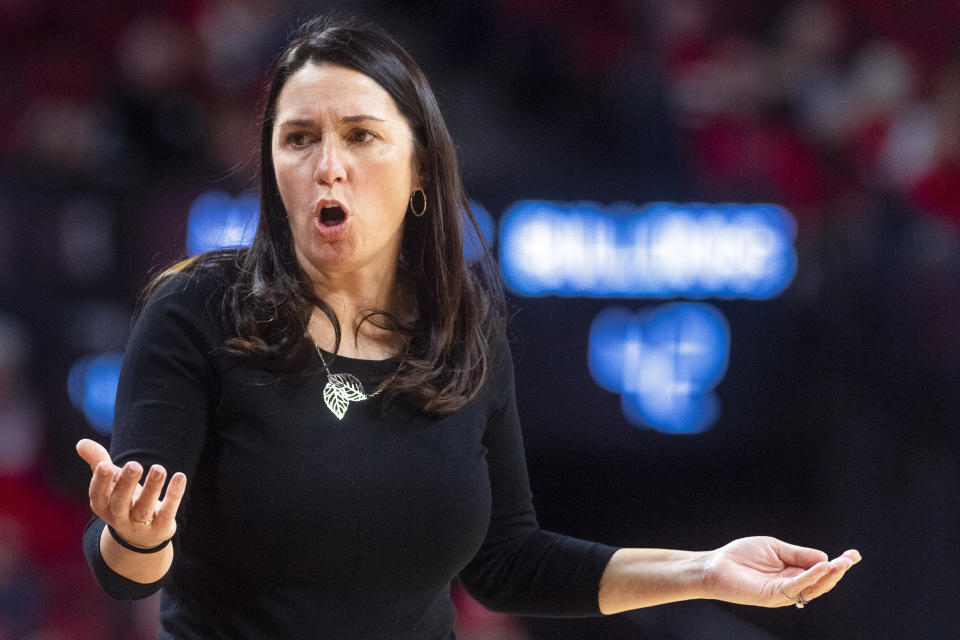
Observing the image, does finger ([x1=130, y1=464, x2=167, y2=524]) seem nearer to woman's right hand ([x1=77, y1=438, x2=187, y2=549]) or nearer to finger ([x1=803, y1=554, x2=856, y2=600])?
woman's right hand ([x1=77, y1=438, x2=187, y2=549])

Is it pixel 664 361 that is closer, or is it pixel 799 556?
pixel 799 556

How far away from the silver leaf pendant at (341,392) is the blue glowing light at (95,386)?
2870 millimetres

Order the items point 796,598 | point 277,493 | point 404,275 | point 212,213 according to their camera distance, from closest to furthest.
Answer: point 277,493
point 796,598
point 404,275
point 212,213

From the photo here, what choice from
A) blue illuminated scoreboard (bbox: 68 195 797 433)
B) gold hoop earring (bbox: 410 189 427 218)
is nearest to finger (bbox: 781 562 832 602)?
gold hoop earring (bbox: 410 189 427 218)

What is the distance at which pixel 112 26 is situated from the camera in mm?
5520

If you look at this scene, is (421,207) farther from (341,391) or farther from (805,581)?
(805,581)

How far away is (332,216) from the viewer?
1.43 meters

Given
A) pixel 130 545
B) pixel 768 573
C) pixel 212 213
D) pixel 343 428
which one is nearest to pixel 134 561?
pixel 130 545

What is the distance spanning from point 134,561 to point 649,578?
667 mm

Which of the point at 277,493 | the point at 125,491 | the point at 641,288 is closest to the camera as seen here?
the point at 125,491

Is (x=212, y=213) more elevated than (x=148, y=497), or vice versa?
(x=212, y=213)

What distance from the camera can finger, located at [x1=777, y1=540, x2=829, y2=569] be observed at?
1403 mm

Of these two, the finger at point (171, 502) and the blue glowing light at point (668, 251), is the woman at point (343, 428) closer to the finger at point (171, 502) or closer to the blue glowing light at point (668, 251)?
the finger at point (171, 502)

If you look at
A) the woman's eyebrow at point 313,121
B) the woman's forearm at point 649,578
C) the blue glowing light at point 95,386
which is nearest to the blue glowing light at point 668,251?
the blue glowing light at point 95,386
